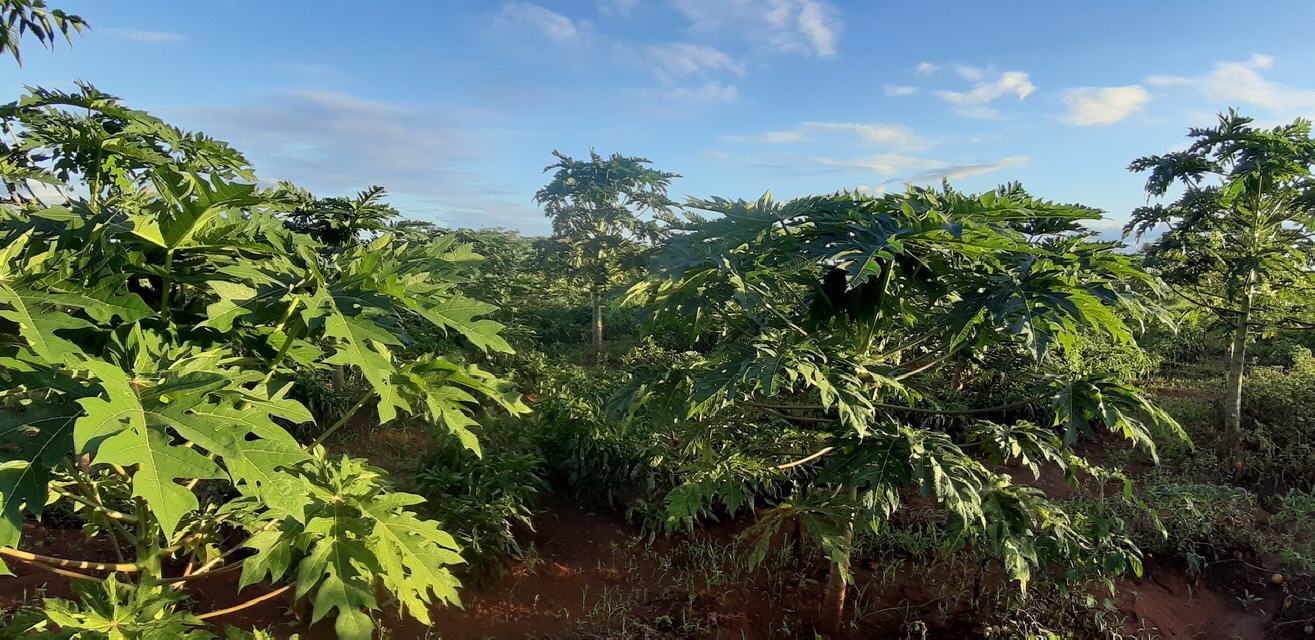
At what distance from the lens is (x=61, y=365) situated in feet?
5.46

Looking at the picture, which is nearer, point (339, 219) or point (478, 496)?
point (478, 496)

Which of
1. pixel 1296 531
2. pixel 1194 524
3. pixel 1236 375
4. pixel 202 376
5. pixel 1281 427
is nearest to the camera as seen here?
pixel 202 376

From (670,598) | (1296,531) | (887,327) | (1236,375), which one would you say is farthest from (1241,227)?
(670,598)

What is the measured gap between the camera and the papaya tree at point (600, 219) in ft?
34.1

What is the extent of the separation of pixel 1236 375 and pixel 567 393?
248 inches

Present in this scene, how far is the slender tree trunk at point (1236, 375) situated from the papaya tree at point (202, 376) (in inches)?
271

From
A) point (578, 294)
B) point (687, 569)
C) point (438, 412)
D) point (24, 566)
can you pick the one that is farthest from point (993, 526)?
point (578, 294)

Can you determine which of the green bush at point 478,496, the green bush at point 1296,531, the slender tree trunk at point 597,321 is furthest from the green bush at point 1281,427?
the slender tree trunk at point 597,321

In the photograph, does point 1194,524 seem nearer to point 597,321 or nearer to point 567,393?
point 567,393

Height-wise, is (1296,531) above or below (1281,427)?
below

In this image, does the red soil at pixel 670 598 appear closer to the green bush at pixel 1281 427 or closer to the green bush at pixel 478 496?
the green bush at pixel 478 496

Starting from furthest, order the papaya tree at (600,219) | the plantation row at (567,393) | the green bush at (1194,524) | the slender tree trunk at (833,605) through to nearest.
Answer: the papaya tree at (600,219)
the green bush at (1194,524)
the slender tree trunk at (833,605)
the plantation row at (567,393)

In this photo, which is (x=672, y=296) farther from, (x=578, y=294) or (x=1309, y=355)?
(x=578, y=294)

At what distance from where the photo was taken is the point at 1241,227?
584 cm
